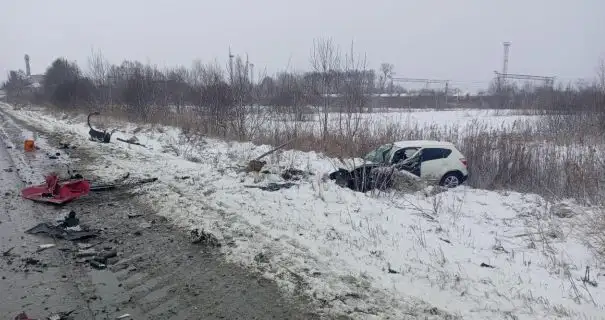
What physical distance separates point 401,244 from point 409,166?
18.4ft

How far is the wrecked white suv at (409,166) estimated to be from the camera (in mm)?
10391

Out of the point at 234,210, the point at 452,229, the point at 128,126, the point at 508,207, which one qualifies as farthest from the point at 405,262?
the point at 128,126

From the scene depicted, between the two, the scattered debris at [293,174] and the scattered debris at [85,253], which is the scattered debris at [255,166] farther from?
the scattered debris at [85,253]

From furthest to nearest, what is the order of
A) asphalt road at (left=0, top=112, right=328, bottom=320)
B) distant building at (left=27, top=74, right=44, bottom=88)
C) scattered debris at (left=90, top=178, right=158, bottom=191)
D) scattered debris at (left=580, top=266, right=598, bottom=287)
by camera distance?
distant building at (left=27, top=74, right=44, bottom=88) < scattered debris at (left=90, top=178, right=158, bottom=191) < scattered debris at (left=580, top=266, right=598, bottom=287) < asphalt road at (left=0, top=112, right=328, bottom=320)

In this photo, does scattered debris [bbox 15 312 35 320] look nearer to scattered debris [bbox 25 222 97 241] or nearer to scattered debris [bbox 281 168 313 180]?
scattered debris [bbox 25 222 97 241]

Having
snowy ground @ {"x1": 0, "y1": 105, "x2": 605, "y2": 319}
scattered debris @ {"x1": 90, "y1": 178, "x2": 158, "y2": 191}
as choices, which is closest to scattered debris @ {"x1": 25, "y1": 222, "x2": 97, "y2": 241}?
snowy ground @ {"x1": 0, "y1": 105, "x2": 605, "y2": 319}

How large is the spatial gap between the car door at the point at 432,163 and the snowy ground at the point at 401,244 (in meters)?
0.89

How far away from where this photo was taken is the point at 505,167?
13570 mm

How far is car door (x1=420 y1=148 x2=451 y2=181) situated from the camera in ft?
39.1

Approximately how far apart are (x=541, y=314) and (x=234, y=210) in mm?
4910

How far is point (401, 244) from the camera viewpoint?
6199 mm

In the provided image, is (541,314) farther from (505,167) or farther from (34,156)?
(34,156)

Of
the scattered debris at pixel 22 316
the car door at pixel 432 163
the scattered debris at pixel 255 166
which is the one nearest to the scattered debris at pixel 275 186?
the scattered debris at pixel 255 166

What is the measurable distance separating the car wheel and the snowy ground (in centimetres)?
97
